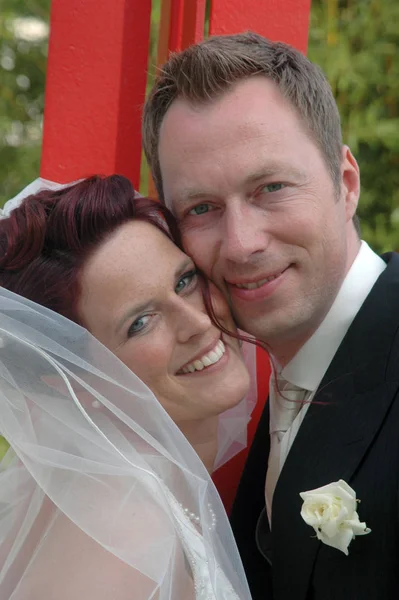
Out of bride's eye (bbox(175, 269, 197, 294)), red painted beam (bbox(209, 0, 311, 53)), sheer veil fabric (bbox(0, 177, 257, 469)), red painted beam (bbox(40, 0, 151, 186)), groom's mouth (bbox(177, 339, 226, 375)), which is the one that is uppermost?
red painted beam (bbox(209, 0, 311, 53))

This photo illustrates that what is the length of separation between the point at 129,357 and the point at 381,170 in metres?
2.31

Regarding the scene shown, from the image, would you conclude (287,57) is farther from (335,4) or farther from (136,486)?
(335,4)

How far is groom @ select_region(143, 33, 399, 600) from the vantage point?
2.35 meters

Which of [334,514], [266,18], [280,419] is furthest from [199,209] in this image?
[334,514]

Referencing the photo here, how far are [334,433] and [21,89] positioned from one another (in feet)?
10.6

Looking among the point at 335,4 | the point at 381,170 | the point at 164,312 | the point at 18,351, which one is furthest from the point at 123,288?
the point at 335,4

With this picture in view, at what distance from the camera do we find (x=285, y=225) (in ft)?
8.41

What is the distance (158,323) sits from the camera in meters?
2.51

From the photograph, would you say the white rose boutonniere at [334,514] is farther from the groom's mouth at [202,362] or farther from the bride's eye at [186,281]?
the bride's eye at [186,281]

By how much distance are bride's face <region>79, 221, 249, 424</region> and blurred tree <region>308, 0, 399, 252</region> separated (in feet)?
6.12

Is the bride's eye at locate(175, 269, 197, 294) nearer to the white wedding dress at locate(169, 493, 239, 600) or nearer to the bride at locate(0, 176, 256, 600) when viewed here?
the bride at locate(0, 176, 256, 600)

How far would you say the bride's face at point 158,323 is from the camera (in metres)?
2.46

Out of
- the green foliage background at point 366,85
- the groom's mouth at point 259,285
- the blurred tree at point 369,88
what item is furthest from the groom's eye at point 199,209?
the blurred tree at point 369,88

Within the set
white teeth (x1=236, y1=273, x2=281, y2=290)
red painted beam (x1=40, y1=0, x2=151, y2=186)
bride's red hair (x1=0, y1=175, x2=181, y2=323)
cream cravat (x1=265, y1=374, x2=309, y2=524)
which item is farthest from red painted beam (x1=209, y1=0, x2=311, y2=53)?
cream cravat (x1=265, y1=374, x2=309, y2=524)
